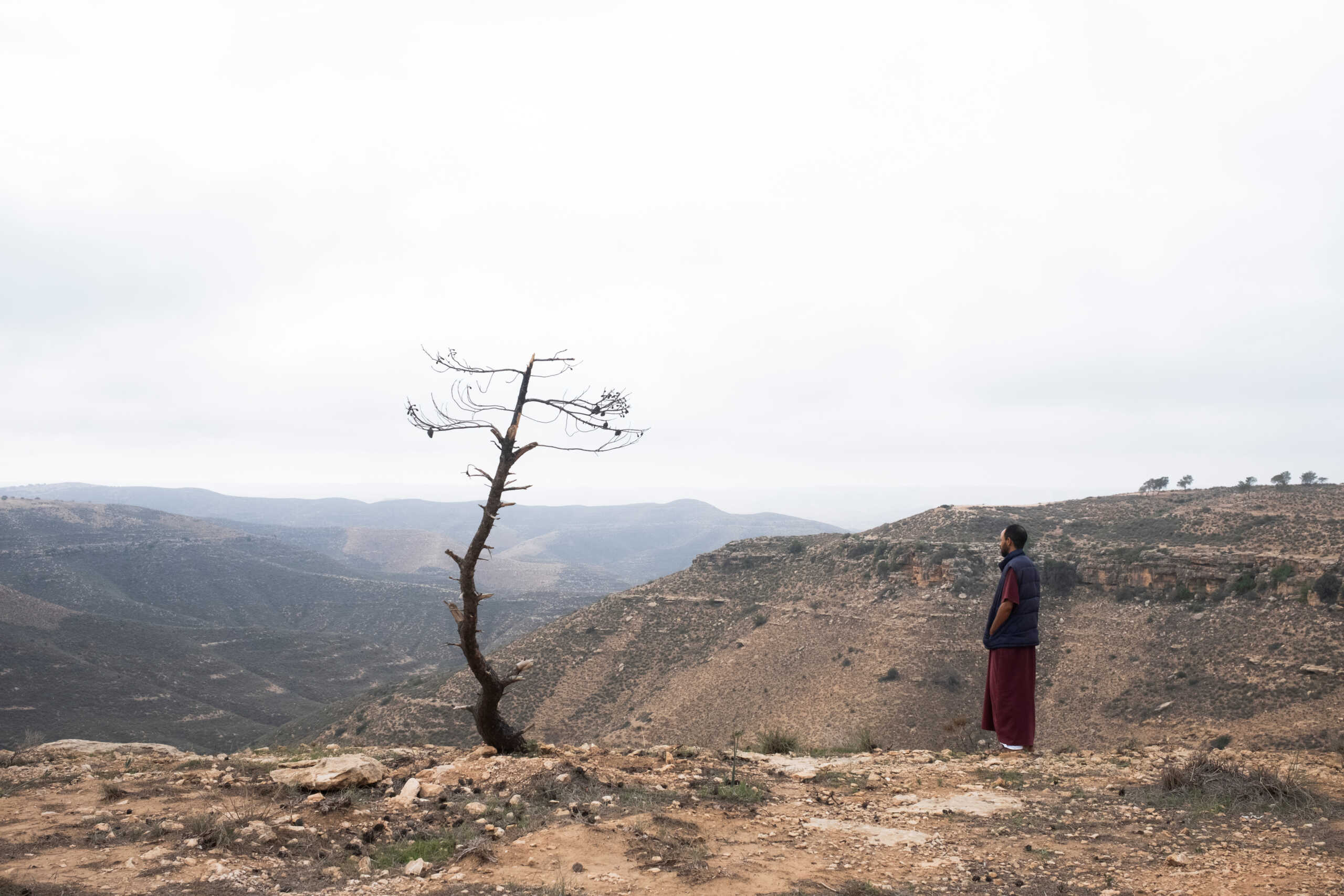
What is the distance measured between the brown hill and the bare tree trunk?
15.2m

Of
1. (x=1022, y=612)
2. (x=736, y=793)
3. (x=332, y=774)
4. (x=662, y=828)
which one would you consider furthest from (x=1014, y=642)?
(x=332, y=774)

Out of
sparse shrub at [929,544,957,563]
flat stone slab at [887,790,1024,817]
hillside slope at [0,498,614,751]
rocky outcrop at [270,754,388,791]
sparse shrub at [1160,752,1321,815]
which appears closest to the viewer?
sparse shrub at [1160,752,1321,815]

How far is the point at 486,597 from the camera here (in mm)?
7977

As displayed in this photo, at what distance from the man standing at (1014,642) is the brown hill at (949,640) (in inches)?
457

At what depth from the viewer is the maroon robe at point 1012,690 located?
892 cm

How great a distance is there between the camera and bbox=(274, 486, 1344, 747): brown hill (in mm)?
22156

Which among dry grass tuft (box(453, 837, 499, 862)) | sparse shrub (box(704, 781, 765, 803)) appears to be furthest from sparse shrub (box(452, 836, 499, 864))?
sparse shrub (box(704, 781, 765, 803))

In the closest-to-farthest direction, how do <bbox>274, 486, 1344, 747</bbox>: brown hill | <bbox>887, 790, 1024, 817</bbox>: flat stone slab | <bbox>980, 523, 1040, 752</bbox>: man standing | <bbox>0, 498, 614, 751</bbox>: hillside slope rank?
<bbox>887, 790, 1024, 817</bbox>: flat stone slab, <bbox>980, 523, 1040, 752</bbox>: man standing, <bbox>274, 486, 1344, 747</bbox>: brown hill, <bbox>0, 498, 614, 751</bbox>: hillside slope

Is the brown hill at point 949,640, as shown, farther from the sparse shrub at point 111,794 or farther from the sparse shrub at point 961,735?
the sparse shrub at point 111,794

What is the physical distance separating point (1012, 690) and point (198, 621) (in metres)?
79.6

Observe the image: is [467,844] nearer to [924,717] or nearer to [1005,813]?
[1005,813]

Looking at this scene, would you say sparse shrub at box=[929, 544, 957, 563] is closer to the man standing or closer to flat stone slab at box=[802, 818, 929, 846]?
the man standing

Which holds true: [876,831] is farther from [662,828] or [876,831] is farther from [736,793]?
[662,828]

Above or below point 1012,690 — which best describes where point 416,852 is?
below
